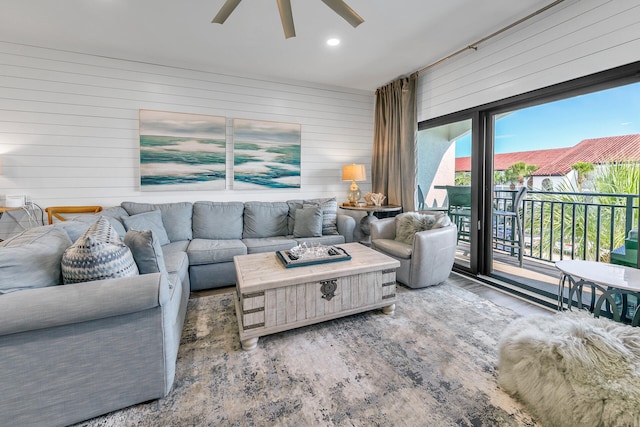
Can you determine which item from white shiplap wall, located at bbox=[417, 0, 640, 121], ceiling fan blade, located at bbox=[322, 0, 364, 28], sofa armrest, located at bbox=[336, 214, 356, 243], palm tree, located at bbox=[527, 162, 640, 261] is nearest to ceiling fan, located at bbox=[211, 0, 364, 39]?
ceiling fan blade, located at bbox=[322, 0, 364, 28]

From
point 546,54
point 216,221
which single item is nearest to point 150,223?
point 216,221

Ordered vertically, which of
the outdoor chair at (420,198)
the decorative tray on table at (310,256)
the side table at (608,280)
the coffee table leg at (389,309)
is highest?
the outdoor chair at (420,198)

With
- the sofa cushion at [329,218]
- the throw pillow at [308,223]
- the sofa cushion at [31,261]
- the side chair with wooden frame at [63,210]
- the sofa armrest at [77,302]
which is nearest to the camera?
the sofa armrest at [77,302]

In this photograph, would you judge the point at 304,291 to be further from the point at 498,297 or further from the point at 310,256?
the point at 498,297

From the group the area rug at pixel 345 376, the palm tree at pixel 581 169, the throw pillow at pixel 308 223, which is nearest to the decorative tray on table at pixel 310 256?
the area rug at pixel 345 376

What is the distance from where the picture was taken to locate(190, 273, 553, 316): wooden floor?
2.56 m

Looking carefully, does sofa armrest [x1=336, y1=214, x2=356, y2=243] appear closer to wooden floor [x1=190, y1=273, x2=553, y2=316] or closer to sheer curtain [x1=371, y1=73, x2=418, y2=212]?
sheer curtain [x1=371, y1=73, x2=418, y2=212]

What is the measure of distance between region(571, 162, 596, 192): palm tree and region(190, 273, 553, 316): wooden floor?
4.16ft

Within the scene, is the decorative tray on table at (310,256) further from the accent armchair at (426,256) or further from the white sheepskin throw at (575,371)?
the white sheepskin throw at (575,371)

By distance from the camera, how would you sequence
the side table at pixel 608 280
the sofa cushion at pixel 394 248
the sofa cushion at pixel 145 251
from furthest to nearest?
the sofa cushion at pixel 394 248
the side table at pixel 608 280
the sofa cushion at pixel 145 251

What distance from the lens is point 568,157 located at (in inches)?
108

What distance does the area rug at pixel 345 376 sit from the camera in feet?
4.60

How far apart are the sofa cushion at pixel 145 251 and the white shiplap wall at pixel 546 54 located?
3.50 metres

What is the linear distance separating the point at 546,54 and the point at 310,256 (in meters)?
2.84
